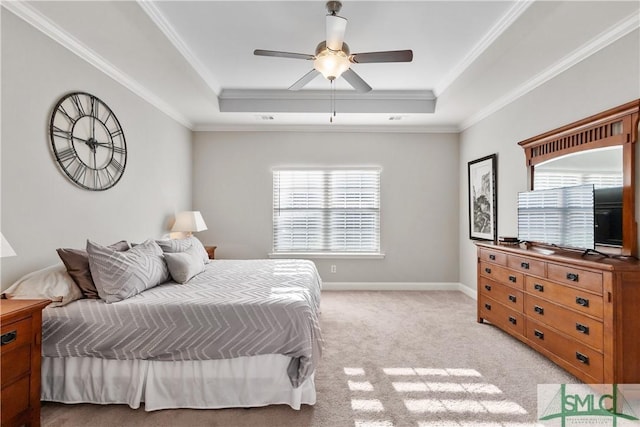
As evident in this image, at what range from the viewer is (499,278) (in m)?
3.52

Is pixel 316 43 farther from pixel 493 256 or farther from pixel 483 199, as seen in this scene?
pixel 483 199

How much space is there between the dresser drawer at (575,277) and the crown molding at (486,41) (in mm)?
1946

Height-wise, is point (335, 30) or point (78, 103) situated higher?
point (335, 30)

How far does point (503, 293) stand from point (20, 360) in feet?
12.4

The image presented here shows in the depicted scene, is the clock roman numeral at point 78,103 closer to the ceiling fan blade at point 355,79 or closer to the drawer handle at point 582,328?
the ceiling fan blade at point 355,79

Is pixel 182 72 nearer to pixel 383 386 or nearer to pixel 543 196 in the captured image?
pixel 383 386

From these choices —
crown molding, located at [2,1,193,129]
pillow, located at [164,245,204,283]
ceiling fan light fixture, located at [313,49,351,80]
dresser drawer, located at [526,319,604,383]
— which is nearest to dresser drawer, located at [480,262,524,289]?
dresser drawer, located at [526,319,604,383]

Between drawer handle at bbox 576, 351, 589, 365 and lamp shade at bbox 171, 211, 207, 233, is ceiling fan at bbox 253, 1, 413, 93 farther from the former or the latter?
lamp shade at bbox 171, 211, 207, 233

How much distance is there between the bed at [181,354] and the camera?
215cm

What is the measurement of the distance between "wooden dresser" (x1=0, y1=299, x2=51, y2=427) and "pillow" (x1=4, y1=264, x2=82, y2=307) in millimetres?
184

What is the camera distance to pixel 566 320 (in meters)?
2.59

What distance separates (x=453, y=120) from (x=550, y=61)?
1991 millimetres

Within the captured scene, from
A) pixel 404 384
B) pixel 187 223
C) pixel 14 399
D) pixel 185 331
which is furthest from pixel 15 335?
pixel 187 223

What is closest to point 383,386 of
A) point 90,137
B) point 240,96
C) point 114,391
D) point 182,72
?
point 114,391
